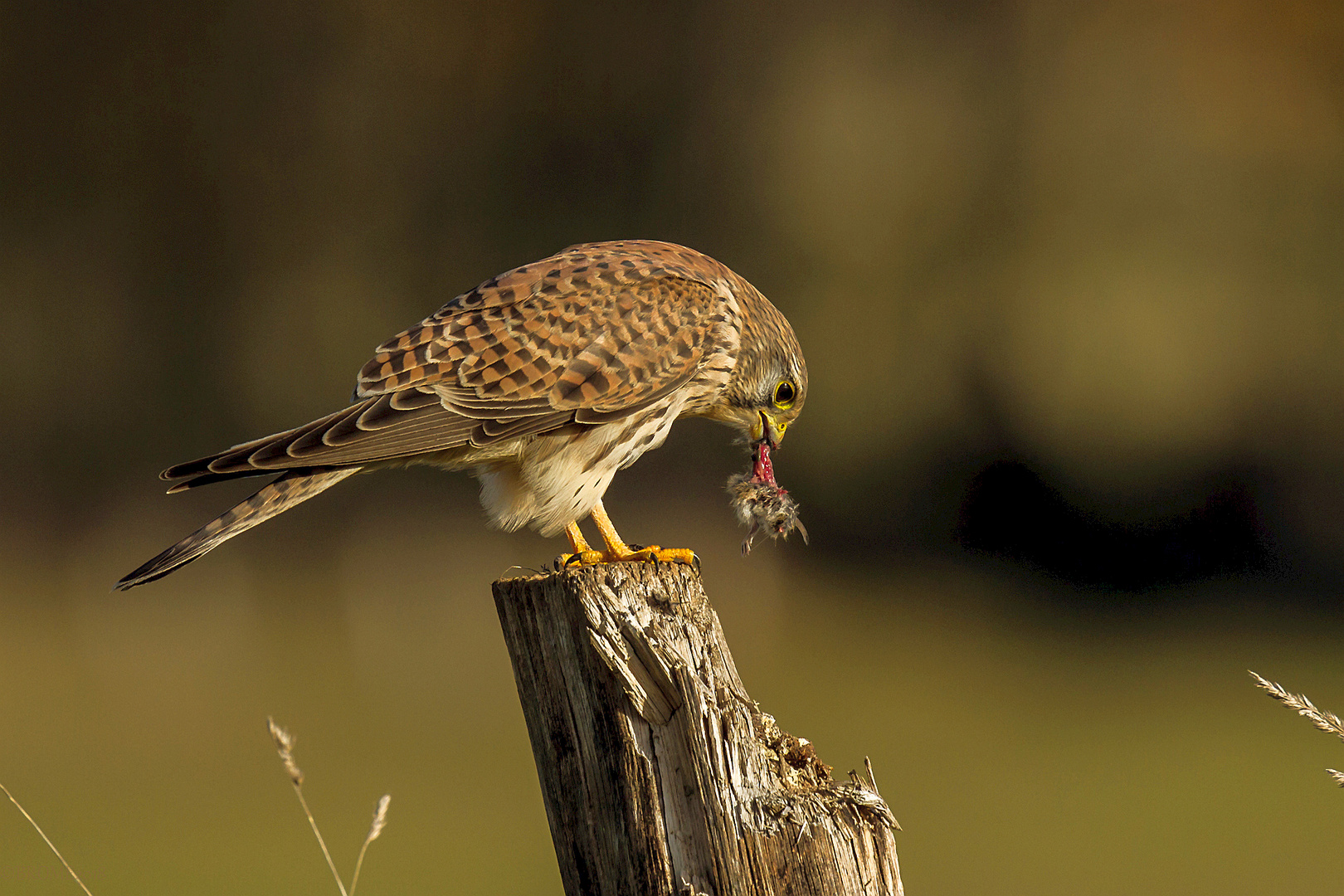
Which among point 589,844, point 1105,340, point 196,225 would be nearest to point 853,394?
point 1105,340

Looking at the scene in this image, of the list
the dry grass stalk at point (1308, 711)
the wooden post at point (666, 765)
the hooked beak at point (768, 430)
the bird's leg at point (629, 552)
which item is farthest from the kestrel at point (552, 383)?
the dry grass stalk at point (1308, 711)

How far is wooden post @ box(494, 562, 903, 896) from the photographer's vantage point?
1824mm

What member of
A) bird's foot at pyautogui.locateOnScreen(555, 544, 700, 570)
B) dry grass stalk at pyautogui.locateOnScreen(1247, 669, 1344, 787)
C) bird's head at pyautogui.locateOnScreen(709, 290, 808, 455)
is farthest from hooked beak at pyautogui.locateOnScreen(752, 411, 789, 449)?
dry grass stalk at pyautogui.locateOnScreen(1247, 669, 1344, 787)

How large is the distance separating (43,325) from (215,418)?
1608mm

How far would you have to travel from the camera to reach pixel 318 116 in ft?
31.7

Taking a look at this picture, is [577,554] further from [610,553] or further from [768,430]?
[768,430]

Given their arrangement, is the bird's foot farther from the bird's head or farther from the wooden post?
the bird's head

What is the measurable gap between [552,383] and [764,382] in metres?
0.67

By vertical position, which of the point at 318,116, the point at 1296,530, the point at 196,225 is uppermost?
the point at 318,116

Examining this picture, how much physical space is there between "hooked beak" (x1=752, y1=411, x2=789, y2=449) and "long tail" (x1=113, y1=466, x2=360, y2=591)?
3.85 feet

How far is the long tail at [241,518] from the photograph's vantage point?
223 centimetres

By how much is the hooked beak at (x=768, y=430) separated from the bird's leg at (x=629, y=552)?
2.00 feet

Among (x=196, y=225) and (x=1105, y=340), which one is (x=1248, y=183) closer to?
(x=1105, y=340)

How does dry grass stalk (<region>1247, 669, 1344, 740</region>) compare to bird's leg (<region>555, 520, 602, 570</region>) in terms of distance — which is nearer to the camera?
dry grass stalk (<region>1247, 669, 1344, 740</region>)
